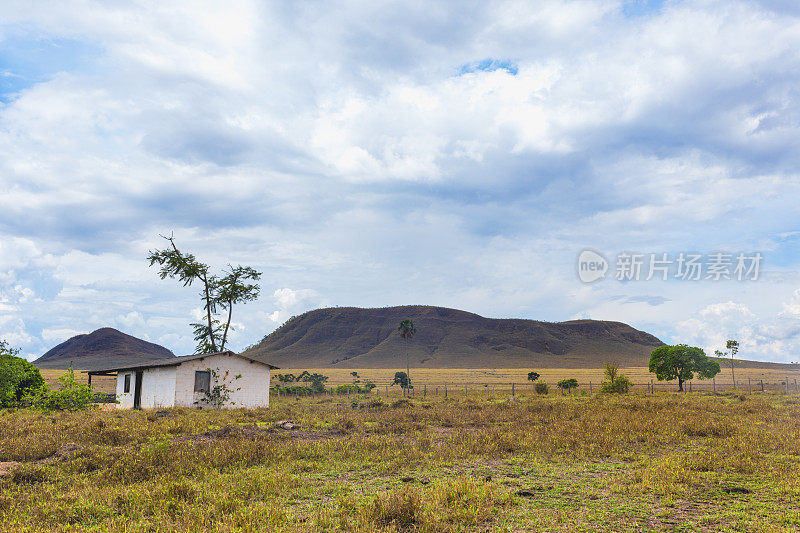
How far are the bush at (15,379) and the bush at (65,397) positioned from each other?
0.85 meters

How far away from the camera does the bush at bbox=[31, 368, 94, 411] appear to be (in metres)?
31.1

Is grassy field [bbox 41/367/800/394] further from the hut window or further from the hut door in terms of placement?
the hut door

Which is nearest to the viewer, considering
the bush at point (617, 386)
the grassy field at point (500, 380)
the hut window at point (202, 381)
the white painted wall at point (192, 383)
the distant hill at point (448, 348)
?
the white painted wall at point (192, 383)

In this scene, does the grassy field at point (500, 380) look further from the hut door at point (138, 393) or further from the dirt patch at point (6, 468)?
the dirt patch at point (6, 468)

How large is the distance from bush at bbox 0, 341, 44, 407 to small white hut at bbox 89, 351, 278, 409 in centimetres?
573

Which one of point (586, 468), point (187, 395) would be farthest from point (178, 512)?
point (187, 395)

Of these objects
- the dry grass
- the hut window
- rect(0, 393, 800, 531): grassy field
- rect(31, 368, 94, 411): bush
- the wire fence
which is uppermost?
rect(0, 393, 800, 531): grassy field

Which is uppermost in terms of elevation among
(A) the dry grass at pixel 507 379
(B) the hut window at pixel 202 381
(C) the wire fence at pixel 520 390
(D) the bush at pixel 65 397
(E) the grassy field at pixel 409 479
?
(E) the grassy field at pixel 409 479

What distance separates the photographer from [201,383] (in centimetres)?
3350

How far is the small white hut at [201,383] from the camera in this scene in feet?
107

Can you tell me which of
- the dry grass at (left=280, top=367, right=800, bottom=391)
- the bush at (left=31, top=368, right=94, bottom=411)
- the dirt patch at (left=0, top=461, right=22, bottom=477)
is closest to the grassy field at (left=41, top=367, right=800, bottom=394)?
the dry grass at (left=280, top=367, right=800, bottom=391)

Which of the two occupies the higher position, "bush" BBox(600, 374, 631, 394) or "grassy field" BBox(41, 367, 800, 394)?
"bush" BBox(600, 374, 631, 394)

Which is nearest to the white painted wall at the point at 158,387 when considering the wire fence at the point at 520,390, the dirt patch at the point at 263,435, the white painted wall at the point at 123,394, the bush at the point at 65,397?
the white painted wall at the point at 123,394

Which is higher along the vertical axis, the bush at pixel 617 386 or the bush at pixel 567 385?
the bush at pixel 617 386
